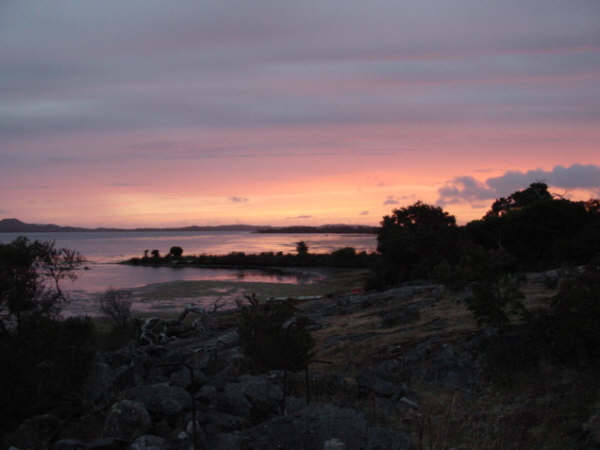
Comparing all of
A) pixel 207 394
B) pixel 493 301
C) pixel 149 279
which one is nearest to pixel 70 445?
pixel 207 394

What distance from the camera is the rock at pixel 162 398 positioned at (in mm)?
6625

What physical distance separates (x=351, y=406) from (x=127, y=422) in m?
3.37

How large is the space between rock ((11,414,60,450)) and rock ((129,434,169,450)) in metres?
1.53

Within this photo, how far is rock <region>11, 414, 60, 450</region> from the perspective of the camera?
250 inches

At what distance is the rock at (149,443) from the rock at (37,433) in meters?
1.53

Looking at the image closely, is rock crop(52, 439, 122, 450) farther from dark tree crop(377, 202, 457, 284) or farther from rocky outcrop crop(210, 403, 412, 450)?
dark tree crop(377, 202, 457, 284)

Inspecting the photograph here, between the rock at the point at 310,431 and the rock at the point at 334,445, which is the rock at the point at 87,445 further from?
the rock at the point at 334,445

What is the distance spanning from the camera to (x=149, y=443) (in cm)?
547

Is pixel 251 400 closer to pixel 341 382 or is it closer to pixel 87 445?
pixel 341 382

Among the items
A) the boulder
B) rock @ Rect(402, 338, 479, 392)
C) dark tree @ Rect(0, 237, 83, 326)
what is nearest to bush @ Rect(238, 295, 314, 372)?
the boulder

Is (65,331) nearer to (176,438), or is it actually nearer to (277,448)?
(176,438)

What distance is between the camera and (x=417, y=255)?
3278cm

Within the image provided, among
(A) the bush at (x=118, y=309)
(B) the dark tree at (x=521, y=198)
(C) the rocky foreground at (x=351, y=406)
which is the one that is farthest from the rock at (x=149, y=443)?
(B) the dark tree at (x=521, y=198)

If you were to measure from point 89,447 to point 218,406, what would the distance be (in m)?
1.95
